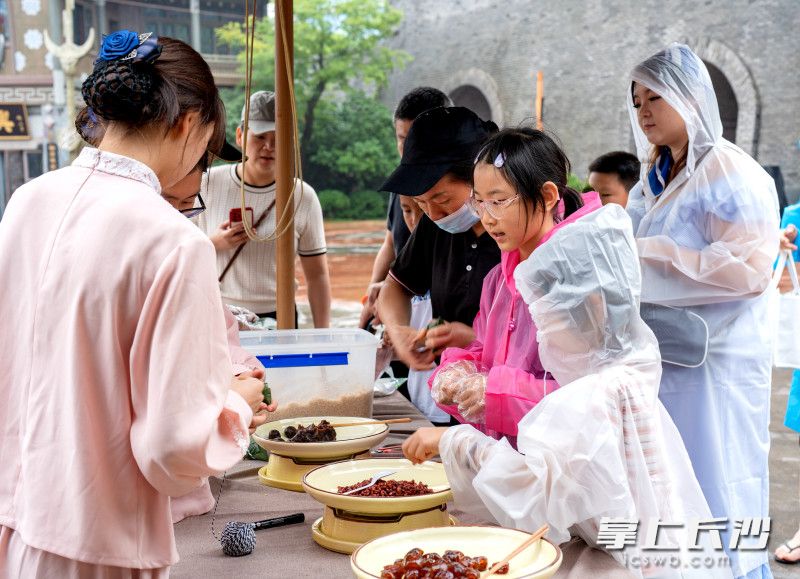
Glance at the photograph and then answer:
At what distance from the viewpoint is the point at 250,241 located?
2873mm

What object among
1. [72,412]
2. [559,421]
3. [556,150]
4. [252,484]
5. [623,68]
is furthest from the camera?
[623,68]

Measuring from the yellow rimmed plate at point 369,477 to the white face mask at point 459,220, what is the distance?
0.66 metres

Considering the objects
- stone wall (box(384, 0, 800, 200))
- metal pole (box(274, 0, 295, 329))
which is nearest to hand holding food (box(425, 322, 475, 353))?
metal pole (box(274, 0, 295, 329))

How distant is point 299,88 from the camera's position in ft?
57.6

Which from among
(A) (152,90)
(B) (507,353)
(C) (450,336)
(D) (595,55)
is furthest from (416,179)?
(D) (595,55)

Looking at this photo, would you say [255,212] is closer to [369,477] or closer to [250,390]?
[369,477]

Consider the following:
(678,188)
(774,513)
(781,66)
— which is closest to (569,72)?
(781,66)

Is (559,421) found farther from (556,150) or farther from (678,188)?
(678,188)

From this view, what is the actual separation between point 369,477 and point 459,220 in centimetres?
75

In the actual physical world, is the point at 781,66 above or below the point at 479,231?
above

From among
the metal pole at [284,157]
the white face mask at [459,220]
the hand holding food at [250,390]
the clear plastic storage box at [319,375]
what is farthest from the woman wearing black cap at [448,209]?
the hand holding food at [250,390]

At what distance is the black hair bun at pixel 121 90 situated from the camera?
0.97 metres

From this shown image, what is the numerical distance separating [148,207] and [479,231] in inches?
45.7

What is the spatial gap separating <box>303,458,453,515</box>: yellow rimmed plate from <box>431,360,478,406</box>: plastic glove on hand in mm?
118
